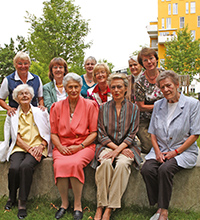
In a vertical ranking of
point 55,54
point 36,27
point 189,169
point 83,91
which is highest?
point 36,27

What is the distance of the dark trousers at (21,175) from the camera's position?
12.6 ft

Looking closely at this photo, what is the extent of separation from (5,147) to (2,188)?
2.35ft

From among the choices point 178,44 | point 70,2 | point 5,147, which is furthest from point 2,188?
point 178,44

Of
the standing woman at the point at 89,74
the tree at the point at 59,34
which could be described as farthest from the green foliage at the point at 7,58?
the standing woman at the point at 89,74

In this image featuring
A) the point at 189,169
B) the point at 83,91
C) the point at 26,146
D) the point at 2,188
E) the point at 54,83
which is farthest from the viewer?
the point at 83,91

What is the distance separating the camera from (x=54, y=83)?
509cm

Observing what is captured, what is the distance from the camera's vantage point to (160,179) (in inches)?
136

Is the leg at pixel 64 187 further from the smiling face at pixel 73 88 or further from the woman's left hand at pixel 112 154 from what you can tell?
the smiling face at pixel 73 88

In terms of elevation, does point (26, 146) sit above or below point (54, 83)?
below

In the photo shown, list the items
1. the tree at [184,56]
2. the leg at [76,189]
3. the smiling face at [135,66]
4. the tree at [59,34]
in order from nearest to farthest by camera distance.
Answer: the leg at [76,189] → the smiling face at [135,66] → the tree at [59,34] → the tree at [184,56]

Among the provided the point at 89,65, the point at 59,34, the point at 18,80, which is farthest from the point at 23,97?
the point at 59,34

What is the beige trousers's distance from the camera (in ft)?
11.8

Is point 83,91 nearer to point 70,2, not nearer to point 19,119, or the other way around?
point 19,119

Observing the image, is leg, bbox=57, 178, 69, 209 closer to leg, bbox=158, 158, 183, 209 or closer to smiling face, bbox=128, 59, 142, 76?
leg, bbox=158, 158, 183, 209
